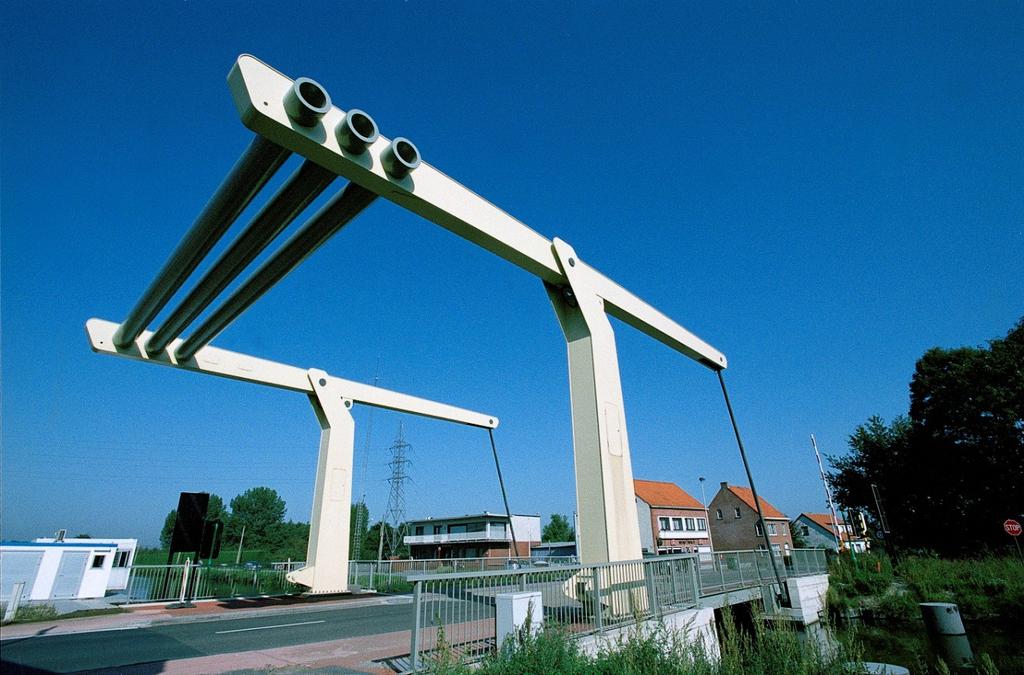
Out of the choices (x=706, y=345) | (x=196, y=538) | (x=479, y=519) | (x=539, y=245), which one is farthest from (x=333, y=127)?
(x=479, y=519)

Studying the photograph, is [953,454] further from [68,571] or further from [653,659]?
[68,571]

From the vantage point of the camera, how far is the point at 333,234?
320 inches

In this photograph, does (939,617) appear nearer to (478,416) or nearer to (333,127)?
(478,416)

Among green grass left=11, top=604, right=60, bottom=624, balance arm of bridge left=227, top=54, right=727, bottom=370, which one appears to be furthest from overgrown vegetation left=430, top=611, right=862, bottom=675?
green grass left=11, top=604, right=60, bottom=624

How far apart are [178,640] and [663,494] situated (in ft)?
159

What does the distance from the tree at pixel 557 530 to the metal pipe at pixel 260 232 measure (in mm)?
88802

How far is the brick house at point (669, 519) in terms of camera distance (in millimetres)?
A: 45562

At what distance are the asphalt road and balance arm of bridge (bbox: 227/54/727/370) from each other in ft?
21.7

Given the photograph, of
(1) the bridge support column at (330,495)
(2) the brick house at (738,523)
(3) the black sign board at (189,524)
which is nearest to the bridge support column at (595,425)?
(1) the bridge support column at (330,495)

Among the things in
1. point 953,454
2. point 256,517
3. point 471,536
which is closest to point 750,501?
point 953,454

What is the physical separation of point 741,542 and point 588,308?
160 ft

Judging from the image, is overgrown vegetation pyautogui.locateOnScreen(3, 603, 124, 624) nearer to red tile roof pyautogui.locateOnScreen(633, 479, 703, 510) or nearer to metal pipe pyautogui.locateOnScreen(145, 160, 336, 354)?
metal pipe pyautogui.locateOnScreen(145, 160, 336, 354)

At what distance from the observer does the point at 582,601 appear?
7.33 meters

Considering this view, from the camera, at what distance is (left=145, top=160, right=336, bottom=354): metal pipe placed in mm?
6547
